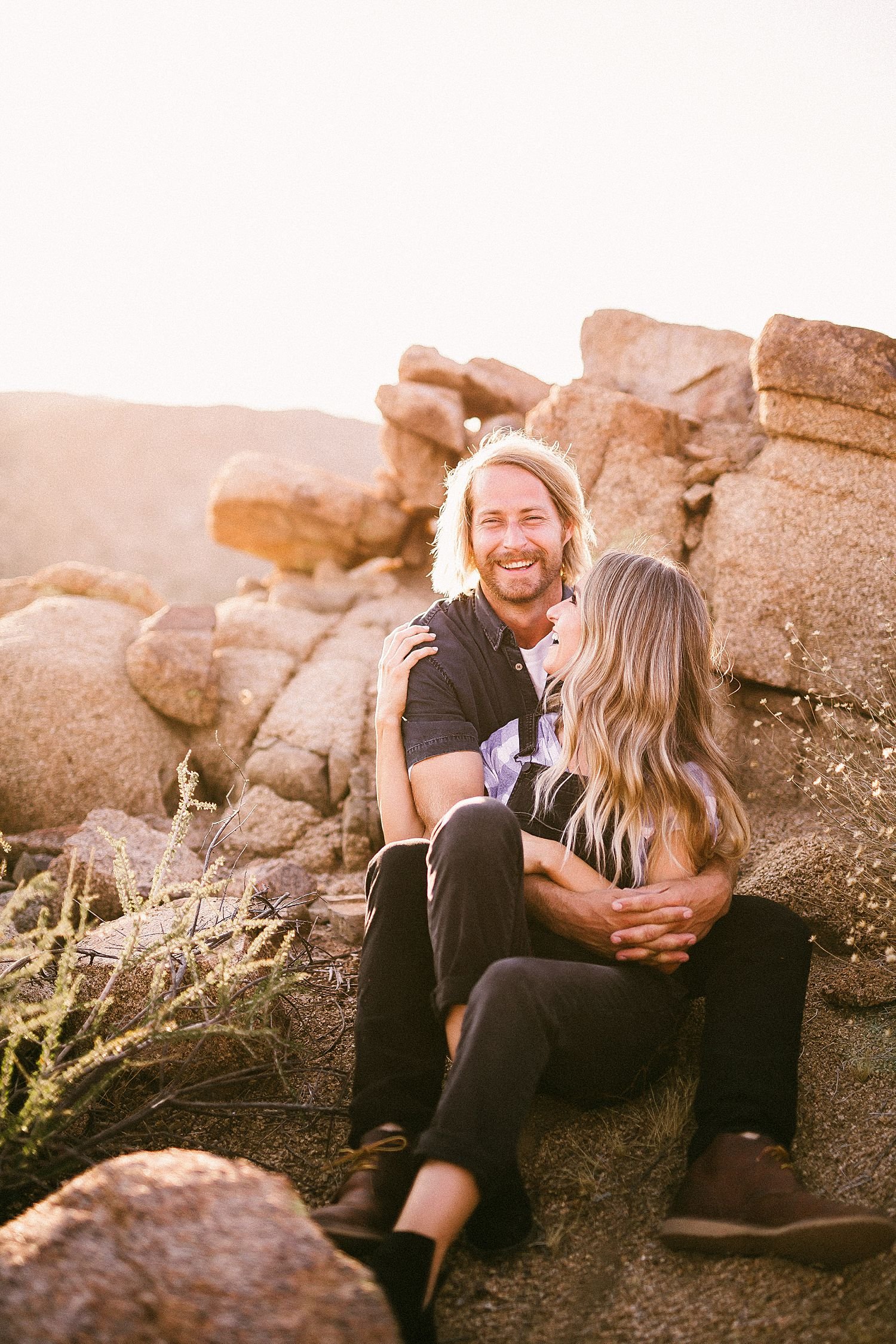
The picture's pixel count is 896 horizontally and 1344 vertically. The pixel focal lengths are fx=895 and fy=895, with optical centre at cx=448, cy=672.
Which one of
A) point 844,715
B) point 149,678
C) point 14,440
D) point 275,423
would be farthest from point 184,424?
point 844,715

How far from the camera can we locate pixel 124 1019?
267 cm

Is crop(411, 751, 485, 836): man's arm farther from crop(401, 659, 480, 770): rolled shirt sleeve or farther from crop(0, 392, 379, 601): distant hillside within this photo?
crop(0, 392, 379, 601): distant hillside

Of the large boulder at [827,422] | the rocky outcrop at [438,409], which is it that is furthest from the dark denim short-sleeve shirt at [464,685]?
the rocky outcrop at [438,409]

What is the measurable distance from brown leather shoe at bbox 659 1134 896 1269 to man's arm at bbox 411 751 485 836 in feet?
4.05

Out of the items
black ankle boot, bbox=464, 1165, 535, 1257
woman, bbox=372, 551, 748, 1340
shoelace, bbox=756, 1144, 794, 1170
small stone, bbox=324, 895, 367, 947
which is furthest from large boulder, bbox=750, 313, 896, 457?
black ankle boot, bbox=464, 1165, 535, 1257

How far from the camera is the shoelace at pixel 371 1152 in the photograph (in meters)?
2.15

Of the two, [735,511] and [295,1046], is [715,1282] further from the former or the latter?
[735,511]

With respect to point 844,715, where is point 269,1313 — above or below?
below

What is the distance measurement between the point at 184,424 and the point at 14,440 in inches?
243

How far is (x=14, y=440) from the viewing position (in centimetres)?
2797

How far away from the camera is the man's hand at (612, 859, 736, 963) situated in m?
2.41

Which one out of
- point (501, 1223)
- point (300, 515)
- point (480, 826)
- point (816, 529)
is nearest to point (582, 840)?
point (480, 826)

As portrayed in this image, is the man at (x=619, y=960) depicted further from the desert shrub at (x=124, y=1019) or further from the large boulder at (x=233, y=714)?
the large boulder at (x=233, y=714)

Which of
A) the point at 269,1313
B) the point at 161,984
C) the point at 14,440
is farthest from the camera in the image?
the point at 14,440
